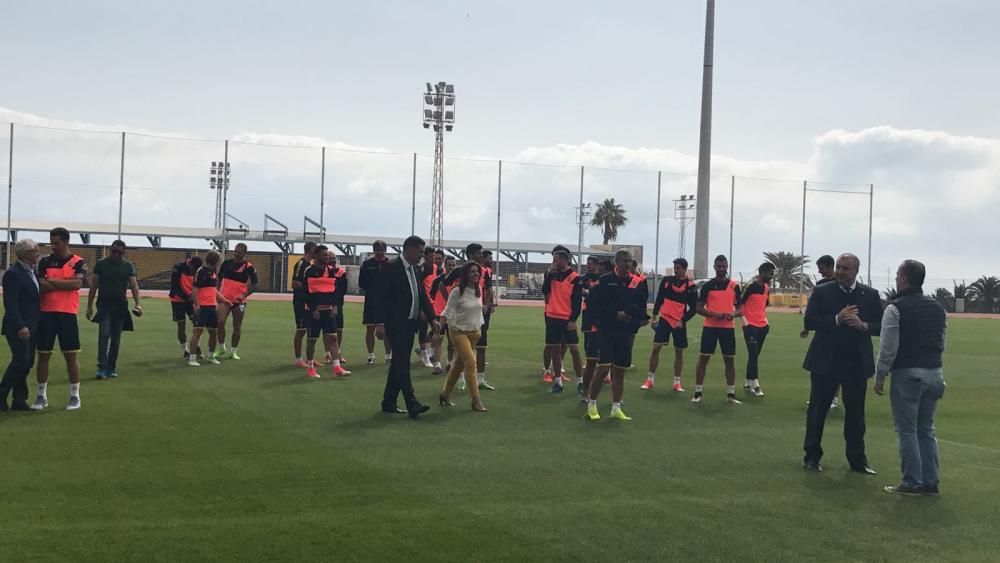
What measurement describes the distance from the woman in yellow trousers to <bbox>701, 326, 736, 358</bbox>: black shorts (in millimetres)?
3700

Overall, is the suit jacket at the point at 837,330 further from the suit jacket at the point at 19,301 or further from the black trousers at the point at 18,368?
the black trousers at the point at 18,368

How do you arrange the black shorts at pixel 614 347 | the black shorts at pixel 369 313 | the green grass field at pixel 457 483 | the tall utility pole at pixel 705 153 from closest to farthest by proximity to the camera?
1. the green grass field at pixel 457 483
2. the black shorts at pixel 614 347
3. the black shorts at pixel 369 313
4. the tall utility pole at pixel 705 153

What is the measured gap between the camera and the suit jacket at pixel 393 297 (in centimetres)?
1021

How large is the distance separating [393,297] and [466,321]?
1.10 m

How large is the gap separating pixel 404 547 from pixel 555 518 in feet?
4.07

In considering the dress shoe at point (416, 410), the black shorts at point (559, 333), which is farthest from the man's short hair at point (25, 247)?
the black shorts at point (559, 333)

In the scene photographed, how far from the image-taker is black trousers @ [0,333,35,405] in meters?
9.40

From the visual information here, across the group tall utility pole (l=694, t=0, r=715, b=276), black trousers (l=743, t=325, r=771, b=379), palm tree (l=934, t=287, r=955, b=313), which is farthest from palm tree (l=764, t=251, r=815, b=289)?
black trousers (l=743, t=325, r=771, b=379)

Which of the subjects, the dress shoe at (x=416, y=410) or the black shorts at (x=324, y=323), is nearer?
the dress shoe at (x=416, y=410)

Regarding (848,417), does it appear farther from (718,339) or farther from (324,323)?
(324,323)

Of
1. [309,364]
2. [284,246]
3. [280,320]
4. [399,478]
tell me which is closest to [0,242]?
[284,246]

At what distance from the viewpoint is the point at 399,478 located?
718cm

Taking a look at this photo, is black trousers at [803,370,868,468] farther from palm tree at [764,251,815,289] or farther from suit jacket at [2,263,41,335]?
palm tree at [764,251,815,289]

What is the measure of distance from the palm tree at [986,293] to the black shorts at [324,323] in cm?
5421
